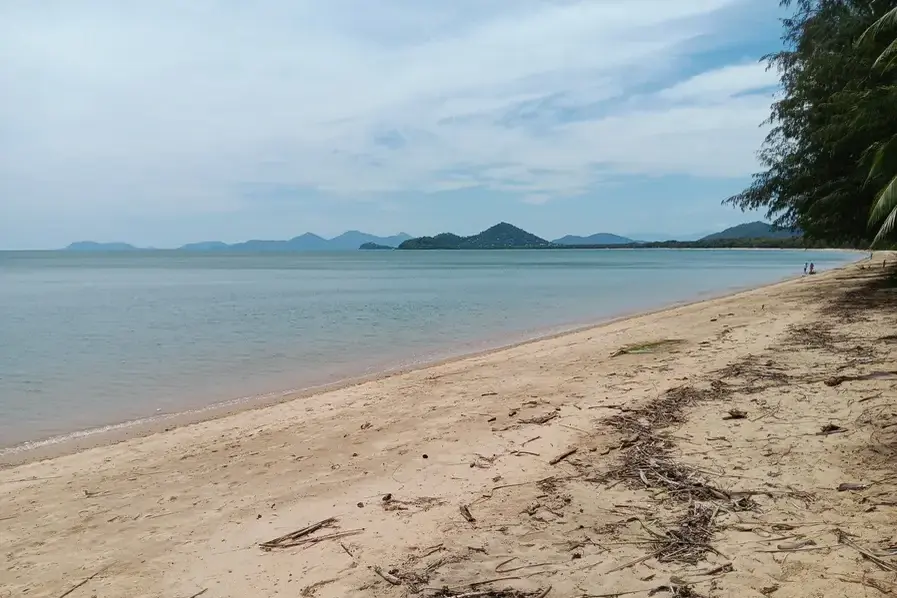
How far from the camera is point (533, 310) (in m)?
28.2

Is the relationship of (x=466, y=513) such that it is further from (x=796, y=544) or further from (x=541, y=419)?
(x=541, y=419)

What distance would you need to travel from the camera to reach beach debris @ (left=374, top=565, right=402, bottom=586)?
375cm

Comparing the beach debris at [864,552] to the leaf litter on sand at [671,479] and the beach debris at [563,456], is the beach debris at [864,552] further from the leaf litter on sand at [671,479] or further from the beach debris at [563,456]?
the beach debris at [563,456]

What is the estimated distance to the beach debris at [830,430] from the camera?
217 inches

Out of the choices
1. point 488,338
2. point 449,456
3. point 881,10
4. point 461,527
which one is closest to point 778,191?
point 881,10

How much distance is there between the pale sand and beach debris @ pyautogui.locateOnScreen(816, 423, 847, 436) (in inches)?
3.8

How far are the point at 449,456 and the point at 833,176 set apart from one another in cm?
1686

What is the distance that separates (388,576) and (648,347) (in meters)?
9.09

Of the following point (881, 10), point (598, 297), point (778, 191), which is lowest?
point (598, 297)

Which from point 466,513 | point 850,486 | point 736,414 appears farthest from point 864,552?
point 736,414

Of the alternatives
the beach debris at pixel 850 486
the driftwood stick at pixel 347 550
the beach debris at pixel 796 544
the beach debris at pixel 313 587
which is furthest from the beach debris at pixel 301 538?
the beach debris at pixel 850 486

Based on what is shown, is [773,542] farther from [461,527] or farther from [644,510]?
[461,527]

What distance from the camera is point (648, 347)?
11.8m

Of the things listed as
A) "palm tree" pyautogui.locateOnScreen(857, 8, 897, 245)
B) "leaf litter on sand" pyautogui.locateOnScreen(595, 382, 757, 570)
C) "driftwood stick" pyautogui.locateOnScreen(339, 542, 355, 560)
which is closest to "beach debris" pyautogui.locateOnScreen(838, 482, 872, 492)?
"leaf litter on sand" pyautogui.locateOnScreen(595, 382, 757, 570)
